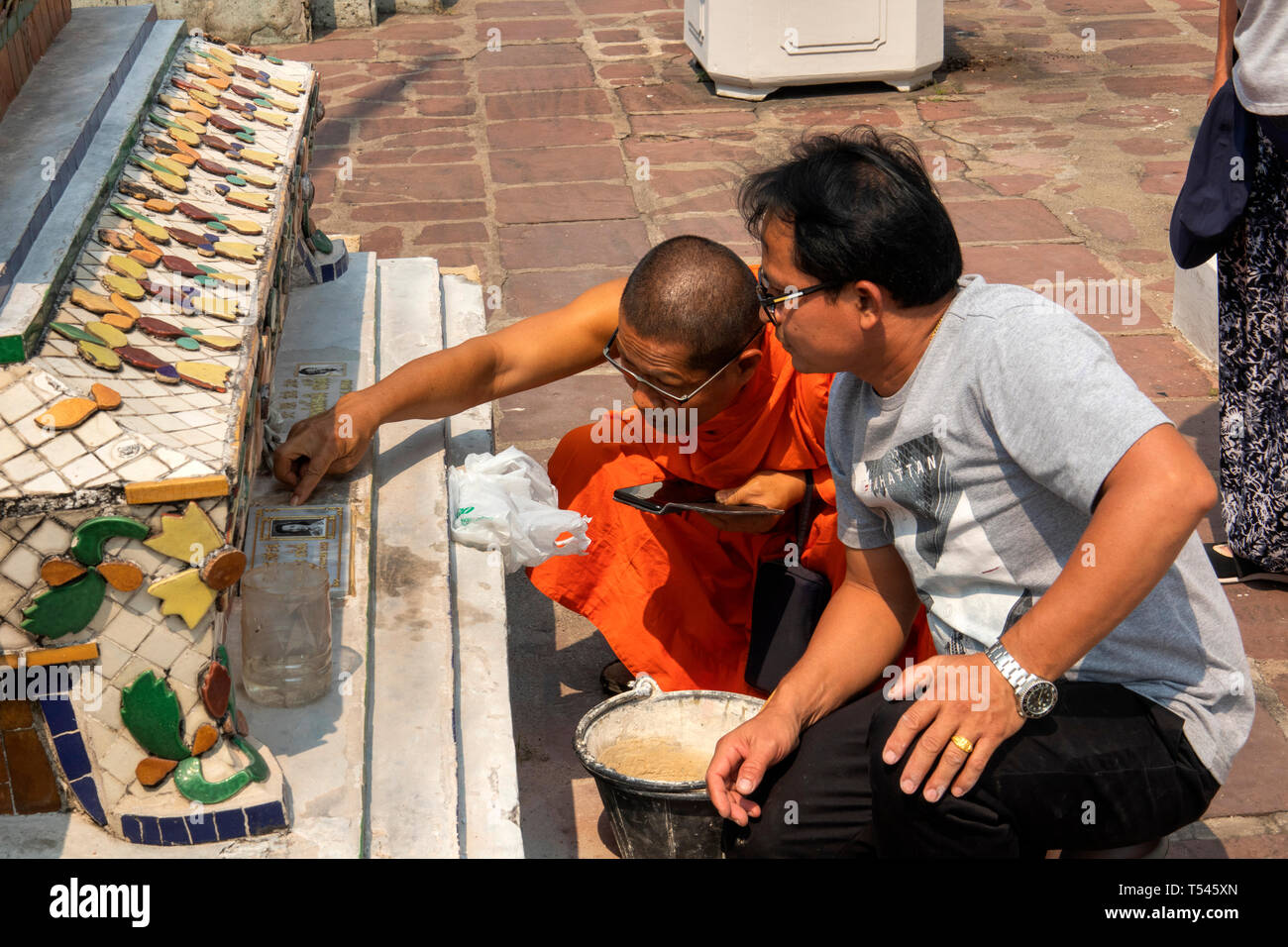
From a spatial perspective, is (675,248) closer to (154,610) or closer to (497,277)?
(154,610)

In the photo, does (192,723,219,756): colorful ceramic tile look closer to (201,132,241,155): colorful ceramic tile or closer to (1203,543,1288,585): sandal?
(201,132,241,155): colorful ceramic tile

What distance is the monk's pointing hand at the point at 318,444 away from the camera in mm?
2453

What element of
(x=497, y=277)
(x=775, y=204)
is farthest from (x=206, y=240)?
(x=497, y=277)

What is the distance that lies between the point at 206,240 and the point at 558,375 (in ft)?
2.35

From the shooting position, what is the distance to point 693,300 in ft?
7.25

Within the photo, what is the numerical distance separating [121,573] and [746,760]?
34.5 inches

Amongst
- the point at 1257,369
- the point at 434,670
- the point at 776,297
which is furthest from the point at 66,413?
the point at 1257,369

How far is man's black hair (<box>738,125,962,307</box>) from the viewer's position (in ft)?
5.56

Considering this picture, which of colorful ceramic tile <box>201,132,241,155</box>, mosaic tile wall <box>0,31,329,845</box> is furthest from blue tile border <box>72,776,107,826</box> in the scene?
colorful ceramic tile <box>201,132,241,155</box>

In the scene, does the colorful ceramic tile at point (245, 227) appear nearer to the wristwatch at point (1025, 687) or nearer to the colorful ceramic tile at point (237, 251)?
the colorful ceramic tile at point (237, 251)

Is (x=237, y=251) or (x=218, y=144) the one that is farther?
(x=218, y=144)

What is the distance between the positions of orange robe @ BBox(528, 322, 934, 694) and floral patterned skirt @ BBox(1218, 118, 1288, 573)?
1.07 m

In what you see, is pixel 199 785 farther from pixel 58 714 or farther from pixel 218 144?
pixel 218 144

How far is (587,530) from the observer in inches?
103
